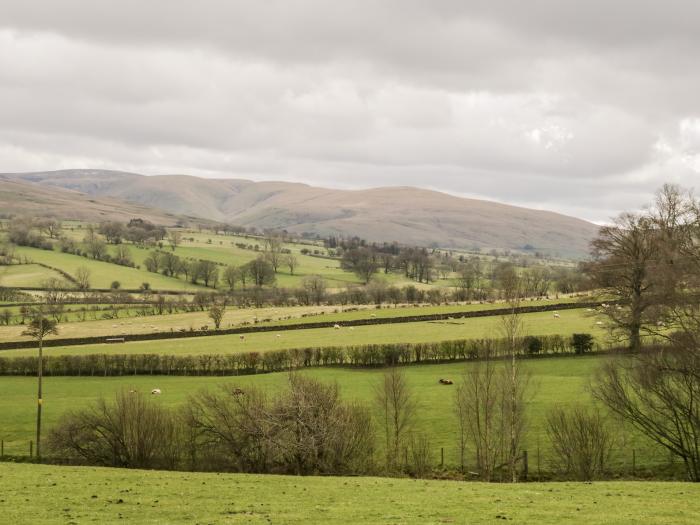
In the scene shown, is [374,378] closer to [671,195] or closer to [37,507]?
[671,195]

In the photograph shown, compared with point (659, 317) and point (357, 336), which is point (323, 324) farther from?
point (659, 317)

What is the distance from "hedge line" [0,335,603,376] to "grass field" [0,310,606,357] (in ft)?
7.83

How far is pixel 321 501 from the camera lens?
1189 inches

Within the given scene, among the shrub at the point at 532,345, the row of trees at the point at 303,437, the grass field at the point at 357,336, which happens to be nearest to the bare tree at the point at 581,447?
the row of trees at the point at 303,437

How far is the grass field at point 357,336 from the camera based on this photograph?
93.1 m

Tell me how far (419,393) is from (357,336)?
32212mm

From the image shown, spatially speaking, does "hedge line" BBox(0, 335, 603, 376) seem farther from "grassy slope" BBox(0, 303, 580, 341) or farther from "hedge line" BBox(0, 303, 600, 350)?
"grassy slope" BBox(0, 303, 580, 341)

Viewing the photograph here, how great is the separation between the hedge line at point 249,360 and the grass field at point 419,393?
111 inches

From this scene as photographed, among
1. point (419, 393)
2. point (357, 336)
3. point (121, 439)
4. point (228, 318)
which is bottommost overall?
point (121, 439)

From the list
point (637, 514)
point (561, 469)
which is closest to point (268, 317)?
point (561, 469)

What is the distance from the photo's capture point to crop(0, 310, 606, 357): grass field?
305 feet

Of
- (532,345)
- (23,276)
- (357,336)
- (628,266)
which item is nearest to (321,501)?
(628,266)

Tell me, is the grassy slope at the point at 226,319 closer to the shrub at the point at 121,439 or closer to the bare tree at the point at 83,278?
the bare tree at the point at 83,278

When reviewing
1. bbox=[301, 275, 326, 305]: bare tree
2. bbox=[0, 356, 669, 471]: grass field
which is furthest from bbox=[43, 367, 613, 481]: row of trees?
bbox=[301, 275, 326, 305]: bare tree
